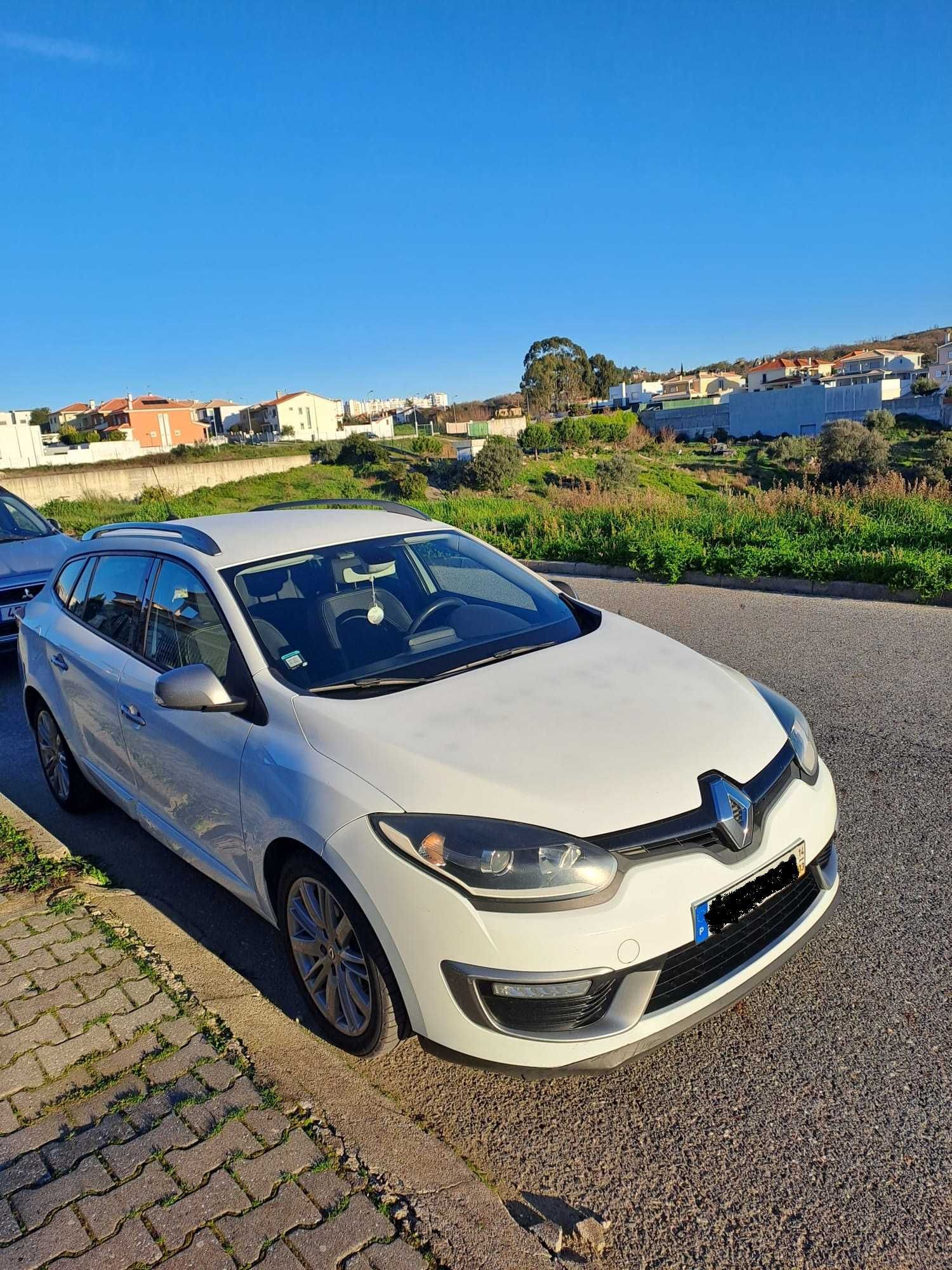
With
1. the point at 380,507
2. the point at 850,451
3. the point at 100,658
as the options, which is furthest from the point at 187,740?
the point at 850,451

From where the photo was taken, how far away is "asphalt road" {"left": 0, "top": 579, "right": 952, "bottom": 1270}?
2084 millimetres

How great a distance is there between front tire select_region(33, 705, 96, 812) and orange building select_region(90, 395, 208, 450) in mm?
81677

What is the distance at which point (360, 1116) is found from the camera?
2.44 m

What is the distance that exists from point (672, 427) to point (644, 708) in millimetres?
73826

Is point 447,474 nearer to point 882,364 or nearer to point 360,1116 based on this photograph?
point 360,1116

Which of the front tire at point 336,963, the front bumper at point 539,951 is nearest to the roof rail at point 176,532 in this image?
the front tire at point 336,963

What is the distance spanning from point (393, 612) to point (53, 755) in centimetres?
241

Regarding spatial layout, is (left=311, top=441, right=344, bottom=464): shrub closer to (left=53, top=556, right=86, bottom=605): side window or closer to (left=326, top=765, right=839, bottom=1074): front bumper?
(left=53, top=556, right=86, bottom=605): side window

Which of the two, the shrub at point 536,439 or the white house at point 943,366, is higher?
the white house at point 943,366

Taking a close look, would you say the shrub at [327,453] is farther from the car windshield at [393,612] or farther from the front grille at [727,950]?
the front grille at [727,950]

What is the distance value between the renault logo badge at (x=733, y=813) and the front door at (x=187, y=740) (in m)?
1.58

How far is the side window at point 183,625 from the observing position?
3.26 meters

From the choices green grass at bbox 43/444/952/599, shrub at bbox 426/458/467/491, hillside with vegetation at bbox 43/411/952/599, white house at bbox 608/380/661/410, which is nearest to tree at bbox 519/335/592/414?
white house at bbox 608/380/661/410

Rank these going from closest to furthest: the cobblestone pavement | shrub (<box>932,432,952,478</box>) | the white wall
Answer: the cobblestone pavement < shrub (<box>932,432,952,478</box>) < the white wall
